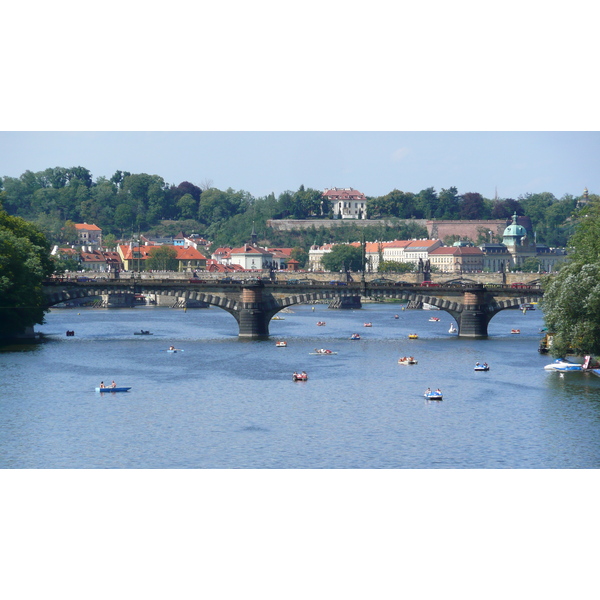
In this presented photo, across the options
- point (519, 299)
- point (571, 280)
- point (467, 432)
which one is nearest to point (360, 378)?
point (571, 280)

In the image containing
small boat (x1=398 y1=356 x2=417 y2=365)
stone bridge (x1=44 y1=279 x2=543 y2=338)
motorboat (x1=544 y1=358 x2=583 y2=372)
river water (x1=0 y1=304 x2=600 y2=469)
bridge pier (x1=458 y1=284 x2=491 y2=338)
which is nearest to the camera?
river water (x1=0 y1=304 x2=600 y2=469)

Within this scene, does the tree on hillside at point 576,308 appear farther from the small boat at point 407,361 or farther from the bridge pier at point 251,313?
the bridge pier at point 251,313

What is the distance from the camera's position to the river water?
41812 millimetres

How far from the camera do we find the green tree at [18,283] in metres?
77.2

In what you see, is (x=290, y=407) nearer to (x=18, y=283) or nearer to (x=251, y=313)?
(x=18, y=283)

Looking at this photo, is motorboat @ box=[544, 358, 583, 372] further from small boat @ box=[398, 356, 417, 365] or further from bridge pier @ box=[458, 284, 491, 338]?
bridge pier @ box=[458, 284, 491, 338]

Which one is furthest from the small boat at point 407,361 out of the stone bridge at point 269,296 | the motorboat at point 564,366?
the stone bridge at point 269,296

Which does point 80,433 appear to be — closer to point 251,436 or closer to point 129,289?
point 251,436

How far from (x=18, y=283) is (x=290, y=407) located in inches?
1277

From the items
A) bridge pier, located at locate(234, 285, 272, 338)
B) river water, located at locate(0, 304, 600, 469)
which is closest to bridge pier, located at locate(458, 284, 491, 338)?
river water, located at locate(0, 304, 600, 469)

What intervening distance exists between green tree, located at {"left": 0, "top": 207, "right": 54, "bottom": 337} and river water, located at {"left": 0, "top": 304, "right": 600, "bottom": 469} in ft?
8.36

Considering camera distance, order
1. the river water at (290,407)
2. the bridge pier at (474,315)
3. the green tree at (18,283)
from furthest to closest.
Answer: the bridge pier at (474,315)
the green tree at (18,283)
the river water at (290,407)

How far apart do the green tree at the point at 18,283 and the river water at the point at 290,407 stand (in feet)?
8.36

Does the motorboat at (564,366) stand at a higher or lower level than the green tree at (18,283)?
lower
